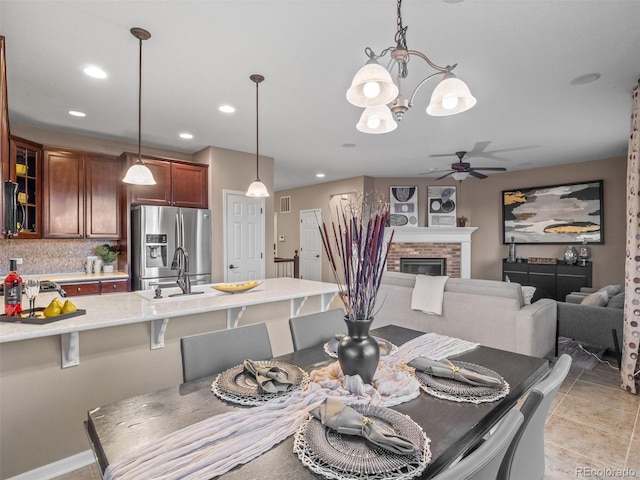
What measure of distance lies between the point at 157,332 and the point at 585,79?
387cm

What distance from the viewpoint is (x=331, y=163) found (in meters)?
5.87

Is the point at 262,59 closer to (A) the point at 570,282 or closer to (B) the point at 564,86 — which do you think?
(B) the point at 564,86

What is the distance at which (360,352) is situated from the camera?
4.23 ft

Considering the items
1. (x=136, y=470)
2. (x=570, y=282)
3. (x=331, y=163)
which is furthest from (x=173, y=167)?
(x=570, y=282)

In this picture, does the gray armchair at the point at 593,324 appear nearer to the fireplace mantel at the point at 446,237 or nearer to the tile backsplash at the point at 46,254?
the fireplace mantel at the point at 446,237

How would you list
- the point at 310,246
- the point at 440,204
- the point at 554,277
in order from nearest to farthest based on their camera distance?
the point at 554,277 < the point at 440,204 < the point at 310,246

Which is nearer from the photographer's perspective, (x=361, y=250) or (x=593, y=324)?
(x=361, y=250)

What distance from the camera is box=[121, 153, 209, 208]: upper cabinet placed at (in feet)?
13.9

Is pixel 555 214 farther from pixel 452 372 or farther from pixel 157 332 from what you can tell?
pixel 157 332

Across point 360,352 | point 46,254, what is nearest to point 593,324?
point 360,352

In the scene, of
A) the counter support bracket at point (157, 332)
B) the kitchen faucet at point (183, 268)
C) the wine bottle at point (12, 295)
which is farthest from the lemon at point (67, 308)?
the kitchen faucet at point (183, 268)

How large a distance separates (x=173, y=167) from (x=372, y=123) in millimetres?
3448

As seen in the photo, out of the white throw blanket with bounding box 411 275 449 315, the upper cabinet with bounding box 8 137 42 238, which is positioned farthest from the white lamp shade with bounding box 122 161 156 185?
the white throw blanket with bounding box 411 275 449 315

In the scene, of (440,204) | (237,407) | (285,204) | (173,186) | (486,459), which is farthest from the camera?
(285,204)
